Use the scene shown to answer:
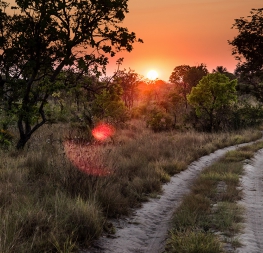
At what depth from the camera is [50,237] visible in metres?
4.59

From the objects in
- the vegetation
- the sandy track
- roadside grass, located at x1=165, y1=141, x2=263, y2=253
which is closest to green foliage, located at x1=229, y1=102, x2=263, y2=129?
the vegetation

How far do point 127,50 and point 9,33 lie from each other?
4461 millimetres

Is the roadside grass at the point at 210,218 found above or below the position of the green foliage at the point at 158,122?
below

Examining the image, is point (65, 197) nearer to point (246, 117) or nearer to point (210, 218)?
point (210, 218)

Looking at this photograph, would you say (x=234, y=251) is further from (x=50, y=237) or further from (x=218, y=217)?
(x=50, y=237)

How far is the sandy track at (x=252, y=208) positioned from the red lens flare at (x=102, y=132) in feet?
25.6

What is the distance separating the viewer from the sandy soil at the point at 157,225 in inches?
210

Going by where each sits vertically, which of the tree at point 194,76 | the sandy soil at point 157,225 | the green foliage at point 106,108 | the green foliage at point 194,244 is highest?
the tree at point 194,76

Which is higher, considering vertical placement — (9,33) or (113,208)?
(9,33)

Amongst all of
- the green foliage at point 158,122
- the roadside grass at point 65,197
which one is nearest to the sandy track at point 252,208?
the roadside grass at point 65,197

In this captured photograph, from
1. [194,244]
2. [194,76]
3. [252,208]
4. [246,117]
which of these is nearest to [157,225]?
[194,244]

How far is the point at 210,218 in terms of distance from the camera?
660cm

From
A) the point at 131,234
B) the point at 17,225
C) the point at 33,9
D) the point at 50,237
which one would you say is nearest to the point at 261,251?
the point at 131,234

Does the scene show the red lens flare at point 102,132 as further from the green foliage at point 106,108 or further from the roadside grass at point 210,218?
the roadside grass at point 210,218
